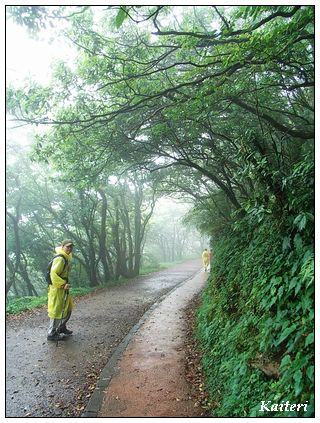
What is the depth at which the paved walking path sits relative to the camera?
12.8 feet

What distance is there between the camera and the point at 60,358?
5.53m

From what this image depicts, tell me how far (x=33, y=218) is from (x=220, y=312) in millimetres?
14295

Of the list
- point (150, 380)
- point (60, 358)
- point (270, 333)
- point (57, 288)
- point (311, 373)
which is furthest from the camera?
point (57, 288)

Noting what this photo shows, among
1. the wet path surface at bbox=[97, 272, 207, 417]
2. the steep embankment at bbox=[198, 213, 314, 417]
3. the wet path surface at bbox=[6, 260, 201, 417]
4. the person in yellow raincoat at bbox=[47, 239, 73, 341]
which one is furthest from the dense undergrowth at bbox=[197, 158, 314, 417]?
the person in yellow raincoat at bbox=[47, 239, 73, 341]

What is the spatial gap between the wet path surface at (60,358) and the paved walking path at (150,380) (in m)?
0.40

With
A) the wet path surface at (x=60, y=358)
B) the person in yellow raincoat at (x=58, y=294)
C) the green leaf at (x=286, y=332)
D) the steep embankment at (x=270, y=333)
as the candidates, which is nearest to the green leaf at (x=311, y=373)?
the steep embankment at (x=270, y=333)

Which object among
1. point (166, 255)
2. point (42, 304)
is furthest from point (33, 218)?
point (166, 255)

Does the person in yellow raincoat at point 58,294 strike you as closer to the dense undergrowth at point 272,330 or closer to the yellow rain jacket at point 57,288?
the yellow rain jacket at point 57,288

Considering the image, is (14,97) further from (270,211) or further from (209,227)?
(209,227)

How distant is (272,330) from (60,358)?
159 inches

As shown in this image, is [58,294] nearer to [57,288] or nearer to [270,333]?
[57,288]

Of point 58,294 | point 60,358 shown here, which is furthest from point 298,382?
point 58,294

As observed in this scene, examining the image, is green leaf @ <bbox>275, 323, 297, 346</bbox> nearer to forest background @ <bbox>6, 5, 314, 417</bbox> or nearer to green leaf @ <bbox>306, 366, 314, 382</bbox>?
forest background @ <bbox>6, 5, 314, 417</bbox>

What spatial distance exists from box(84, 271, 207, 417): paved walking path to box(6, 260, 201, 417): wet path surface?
0.40 metres
